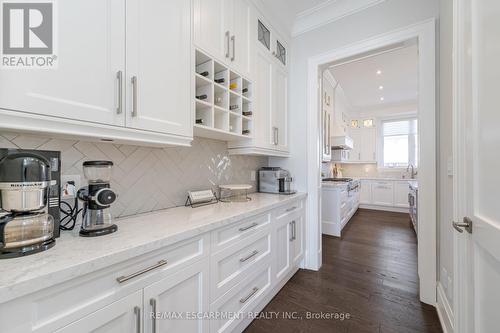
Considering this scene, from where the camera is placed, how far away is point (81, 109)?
2.88ft

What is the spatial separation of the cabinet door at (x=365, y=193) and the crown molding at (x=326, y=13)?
4.87 m

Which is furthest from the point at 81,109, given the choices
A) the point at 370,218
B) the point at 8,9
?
the point at 370,218

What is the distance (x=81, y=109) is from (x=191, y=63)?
734 millimetres

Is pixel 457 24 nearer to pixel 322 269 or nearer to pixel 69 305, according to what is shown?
pixel 69 305

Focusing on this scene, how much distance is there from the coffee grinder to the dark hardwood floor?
1284 mm

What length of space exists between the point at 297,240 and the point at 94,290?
193 centimetres

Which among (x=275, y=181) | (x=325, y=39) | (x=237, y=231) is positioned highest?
(x=325, y=39)

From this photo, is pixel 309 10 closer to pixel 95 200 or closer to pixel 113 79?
pixel 113 79

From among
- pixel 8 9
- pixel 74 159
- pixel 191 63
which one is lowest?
pixel 74 159

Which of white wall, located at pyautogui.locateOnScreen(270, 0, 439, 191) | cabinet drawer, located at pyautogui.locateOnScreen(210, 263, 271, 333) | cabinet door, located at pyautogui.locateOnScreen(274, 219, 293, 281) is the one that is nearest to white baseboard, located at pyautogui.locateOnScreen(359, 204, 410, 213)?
white wall, located at pyautogui.locateOnScreen(270, 0, 439, 191)

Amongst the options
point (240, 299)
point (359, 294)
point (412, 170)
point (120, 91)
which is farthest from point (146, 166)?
point (412, 170)

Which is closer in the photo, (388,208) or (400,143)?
(388,208)

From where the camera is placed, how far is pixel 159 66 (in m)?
1.17

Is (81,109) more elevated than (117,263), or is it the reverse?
(81,109)
